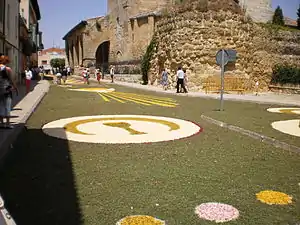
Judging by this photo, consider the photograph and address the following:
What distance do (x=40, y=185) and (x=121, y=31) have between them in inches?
2063

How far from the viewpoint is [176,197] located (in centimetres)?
417

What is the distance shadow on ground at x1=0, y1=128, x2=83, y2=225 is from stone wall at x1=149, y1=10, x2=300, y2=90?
19.8 metres

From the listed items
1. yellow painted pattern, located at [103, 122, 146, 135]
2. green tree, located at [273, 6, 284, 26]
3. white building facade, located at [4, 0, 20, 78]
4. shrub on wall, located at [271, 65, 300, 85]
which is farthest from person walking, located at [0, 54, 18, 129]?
green tree, located at [273, 6, 284, 26]

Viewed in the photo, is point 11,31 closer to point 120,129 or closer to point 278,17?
point 120,129

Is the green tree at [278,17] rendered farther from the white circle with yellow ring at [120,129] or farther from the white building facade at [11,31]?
the white circle with yellow ring at [120,129]

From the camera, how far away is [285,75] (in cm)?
2644

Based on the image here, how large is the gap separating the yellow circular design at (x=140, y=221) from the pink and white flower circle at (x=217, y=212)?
0.49 metres

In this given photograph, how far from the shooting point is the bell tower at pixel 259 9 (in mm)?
41594

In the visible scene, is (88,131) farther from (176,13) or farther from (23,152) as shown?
(176,13)

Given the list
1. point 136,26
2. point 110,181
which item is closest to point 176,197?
point 110,181

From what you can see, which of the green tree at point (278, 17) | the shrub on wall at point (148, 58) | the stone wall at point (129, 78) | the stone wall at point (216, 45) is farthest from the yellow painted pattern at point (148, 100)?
the green tree at point (278, 17)

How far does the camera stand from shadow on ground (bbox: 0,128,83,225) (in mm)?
3604

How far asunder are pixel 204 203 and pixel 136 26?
154ft

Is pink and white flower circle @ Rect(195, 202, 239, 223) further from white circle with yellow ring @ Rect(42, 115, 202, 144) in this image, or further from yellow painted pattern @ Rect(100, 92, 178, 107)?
yellow painted pattern @ Rect(100, 92, 178, 107)
